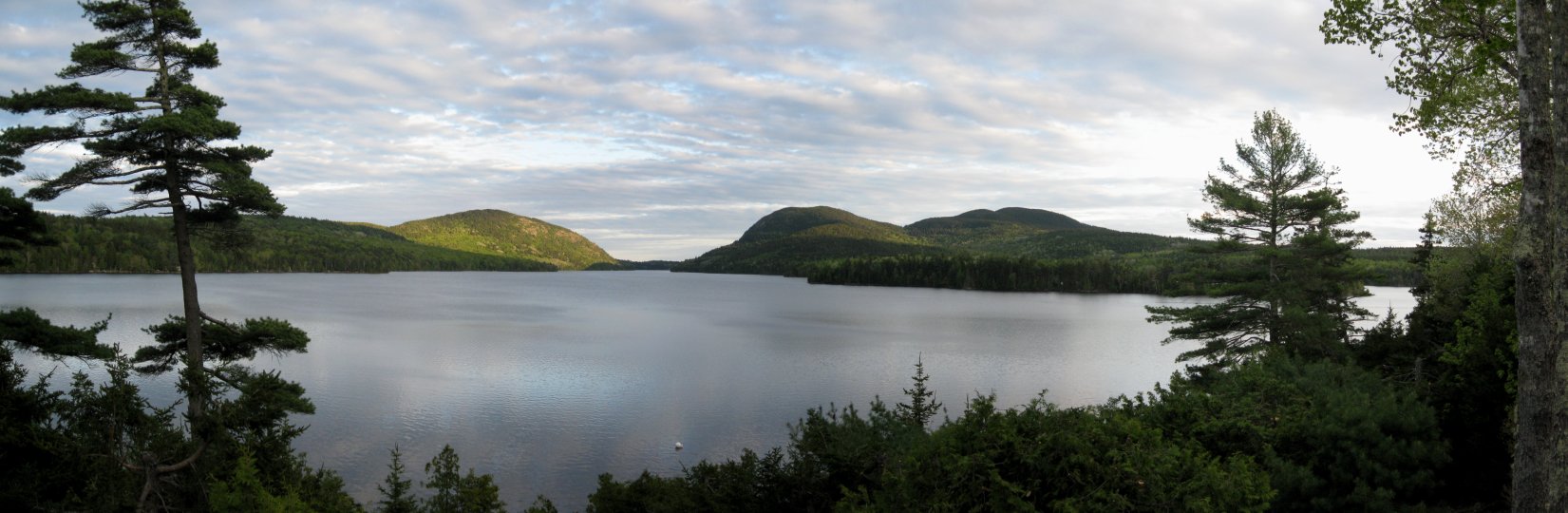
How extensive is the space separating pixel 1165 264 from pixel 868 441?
141504 millimetres

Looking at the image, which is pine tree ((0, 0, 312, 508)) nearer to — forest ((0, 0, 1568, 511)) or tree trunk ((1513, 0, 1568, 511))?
forest ((0, 0, 1568, 511))

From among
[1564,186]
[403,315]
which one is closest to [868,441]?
[1564,186]

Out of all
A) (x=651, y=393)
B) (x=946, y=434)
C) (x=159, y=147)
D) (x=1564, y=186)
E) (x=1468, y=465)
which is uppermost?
(x=159, y=147)

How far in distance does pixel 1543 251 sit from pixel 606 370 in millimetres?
34126

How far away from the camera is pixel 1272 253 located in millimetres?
26109

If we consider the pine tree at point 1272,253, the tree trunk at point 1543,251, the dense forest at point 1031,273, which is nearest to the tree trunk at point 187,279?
the tree trunk at point 1543,251

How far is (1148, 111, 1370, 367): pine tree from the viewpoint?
84.8 feet

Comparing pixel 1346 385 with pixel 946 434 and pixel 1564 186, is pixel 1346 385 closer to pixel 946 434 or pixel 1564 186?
pixel 1564 186

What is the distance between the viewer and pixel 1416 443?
9.98 m

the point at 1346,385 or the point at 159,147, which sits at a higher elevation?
the point at 159,147

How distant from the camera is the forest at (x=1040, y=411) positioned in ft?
20.6

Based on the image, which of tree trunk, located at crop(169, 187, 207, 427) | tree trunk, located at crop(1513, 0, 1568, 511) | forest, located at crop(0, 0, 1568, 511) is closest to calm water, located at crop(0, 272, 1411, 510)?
forest, located at crop(0, 0, 1568, 511)

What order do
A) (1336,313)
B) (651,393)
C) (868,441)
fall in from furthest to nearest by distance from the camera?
1. (651,393)
2. (1336,313)
3. (868,441)

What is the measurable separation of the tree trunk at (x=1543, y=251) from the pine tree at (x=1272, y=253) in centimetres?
2061
